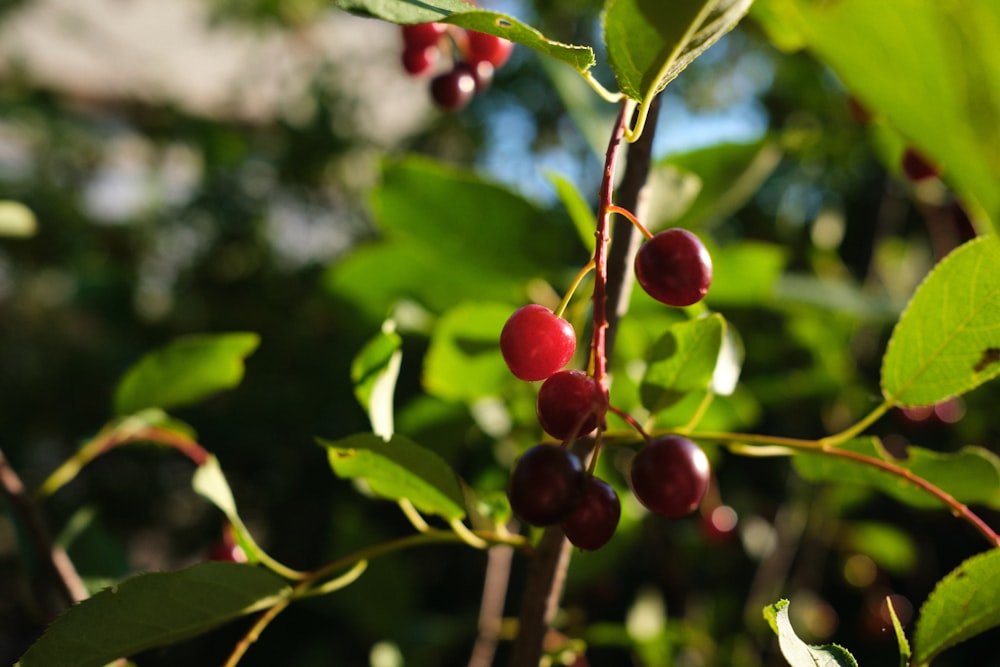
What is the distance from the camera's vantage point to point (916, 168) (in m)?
0.72

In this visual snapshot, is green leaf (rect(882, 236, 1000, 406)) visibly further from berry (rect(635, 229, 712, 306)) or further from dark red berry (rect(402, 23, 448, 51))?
dark red berry (rect(402, 23, 448, 51))

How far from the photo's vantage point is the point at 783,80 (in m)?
2.03

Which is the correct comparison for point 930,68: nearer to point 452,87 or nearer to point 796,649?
point 796,649

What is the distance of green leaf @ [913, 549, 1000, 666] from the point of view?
414mm

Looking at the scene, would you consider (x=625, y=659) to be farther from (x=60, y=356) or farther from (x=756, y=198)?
(x=60, y=356)

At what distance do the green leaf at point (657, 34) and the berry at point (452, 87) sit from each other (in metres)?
0.28

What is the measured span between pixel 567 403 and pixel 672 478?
0.22 feet

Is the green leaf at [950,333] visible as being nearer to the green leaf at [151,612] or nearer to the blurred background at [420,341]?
the blurred background at [420,341]

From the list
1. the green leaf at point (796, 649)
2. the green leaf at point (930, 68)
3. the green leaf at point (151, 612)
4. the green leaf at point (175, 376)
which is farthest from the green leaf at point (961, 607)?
the green leaf at point (175, 376)

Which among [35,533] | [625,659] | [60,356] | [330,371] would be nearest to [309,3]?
[60,356]

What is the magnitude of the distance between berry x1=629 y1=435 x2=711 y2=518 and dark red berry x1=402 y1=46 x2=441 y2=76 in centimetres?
39

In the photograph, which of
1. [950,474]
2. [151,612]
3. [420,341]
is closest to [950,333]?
[950,474]

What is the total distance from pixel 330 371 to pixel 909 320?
3.34ft

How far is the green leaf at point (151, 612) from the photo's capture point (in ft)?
1.46
